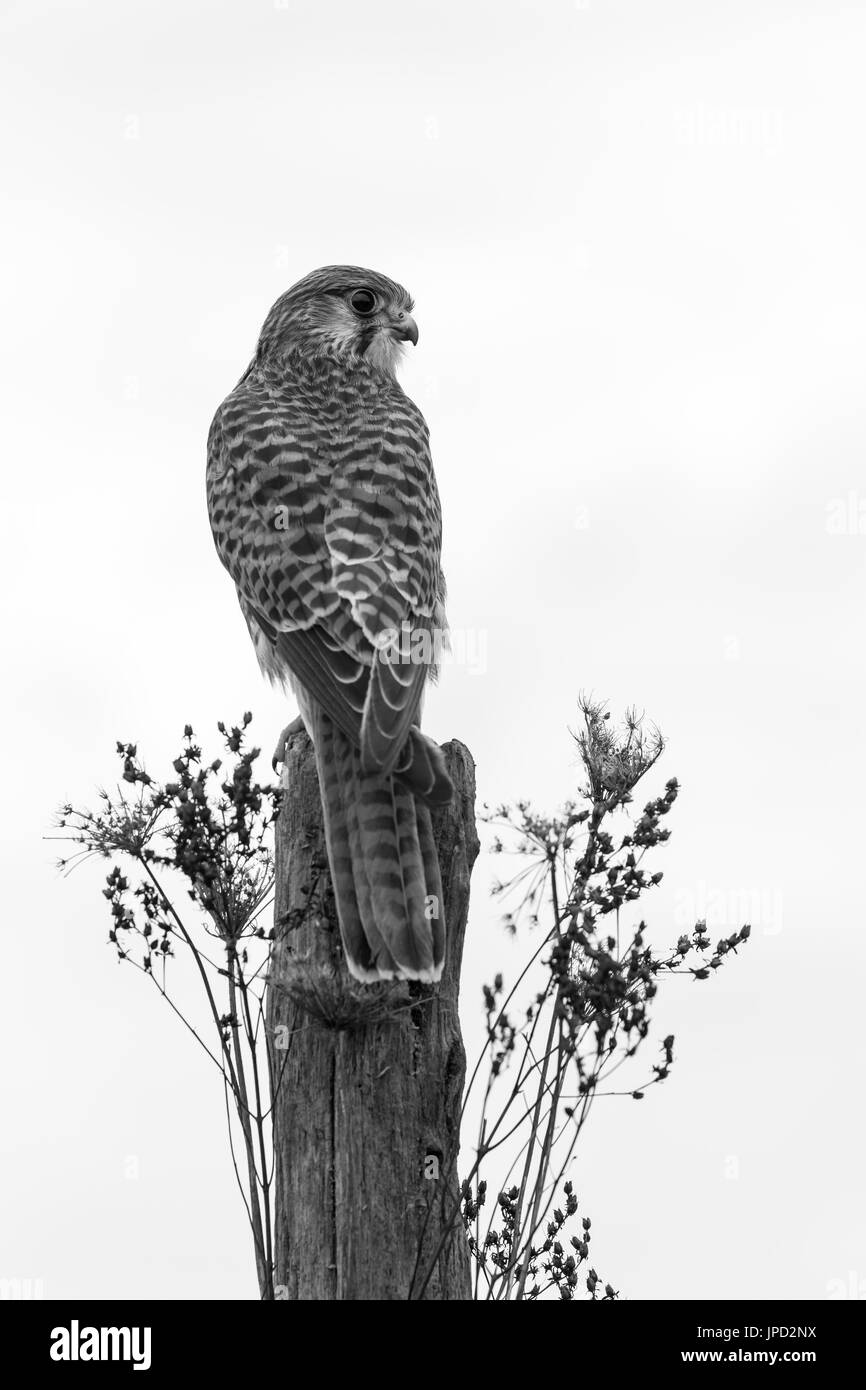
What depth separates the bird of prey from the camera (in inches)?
164

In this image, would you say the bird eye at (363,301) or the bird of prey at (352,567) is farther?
the bird eye at (363,301)

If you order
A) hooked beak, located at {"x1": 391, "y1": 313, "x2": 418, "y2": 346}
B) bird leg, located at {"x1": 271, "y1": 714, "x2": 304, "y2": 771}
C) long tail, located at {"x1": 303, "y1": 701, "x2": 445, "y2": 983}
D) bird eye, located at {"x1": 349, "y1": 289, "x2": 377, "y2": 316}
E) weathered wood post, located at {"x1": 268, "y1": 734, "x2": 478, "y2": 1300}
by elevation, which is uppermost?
bird eye, located at {"x1": 349, "y1": 289, "x2": 377, "y2": 316}

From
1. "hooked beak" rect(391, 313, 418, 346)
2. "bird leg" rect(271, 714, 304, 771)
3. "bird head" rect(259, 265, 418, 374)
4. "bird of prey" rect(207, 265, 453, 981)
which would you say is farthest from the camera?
"hooked beak" rect(391, 313, 418, 346)

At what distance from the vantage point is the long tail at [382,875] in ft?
13.3

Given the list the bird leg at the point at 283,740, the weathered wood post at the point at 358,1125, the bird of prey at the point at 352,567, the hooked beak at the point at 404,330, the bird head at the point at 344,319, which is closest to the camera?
the weathered wood post at the point at 358,1125

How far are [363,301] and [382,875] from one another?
358cm

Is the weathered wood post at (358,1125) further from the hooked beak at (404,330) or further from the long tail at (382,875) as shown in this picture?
the hooked beak at (404,330)

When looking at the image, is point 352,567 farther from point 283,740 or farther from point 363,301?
point 363,301

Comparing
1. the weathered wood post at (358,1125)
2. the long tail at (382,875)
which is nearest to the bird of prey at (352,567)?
the long tail at (382,875)

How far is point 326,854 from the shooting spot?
172 inches

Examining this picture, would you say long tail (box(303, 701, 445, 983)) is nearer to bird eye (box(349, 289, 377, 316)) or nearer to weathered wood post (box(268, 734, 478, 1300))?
weathered wood post (box(268, 734, 478, 1300))

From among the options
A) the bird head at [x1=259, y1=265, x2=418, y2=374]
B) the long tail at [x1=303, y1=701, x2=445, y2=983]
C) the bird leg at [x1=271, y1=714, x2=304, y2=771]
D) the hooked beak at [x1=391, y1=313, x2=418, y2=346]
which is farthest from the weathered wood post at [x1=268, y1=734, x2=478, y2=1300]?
the hooked beak at [x1=391, y1=313, x2=418, y2=346]

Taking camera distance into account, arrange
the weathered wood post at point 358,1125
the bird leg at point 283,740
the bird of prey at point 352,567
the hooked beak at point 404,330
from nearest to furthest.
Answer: the weathered wood post at point 358,1125, the bird of prey at point 352,567, the bird leg at point 283,740, the hooked beak at point 404,330

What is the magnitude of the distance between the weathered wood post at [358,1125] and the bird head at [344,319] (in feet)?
10.3
